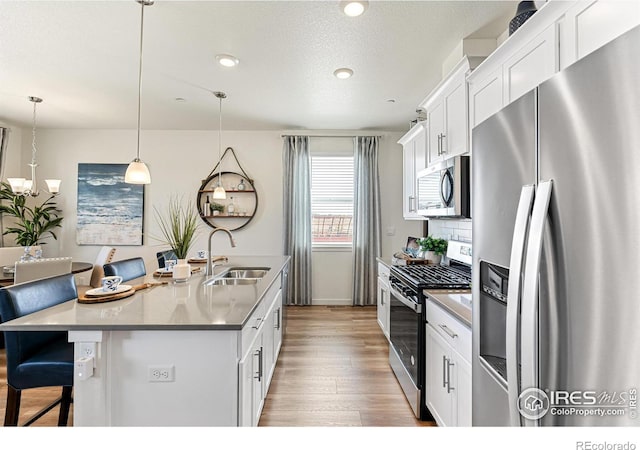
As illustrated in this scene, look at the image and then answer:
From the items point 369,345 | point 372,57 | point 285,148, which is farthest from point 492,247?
point 285,148

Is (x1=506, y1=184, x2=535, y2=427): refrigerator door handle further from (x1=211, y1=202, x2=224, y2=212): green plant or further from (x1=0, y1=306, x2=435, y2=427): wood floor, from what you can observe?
(x1=211, y1=202, x2=224, y2=212): green plant

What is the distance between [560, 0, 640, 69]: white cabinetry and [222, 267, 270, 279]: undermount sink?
8.26 feet

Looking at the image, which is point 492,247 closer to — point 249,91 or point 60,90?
point 249,91

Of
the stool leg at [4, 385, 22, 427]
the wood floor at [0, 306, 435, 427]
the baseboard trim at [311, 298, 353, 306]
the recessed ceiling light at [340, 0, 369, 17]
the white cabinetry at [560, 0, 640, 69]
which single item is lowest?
the wood floor at [0, 306, 435, 427]

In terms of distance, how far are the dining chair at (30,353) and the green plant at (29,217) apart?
12.6 feet

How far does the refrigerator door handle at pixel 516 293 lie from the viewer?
30.7 inches

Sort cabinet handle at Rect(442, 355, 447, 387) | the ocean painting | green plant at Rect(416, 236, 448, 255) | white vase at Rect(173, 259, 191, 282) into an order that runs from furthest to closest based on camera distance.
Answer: the ocean painting < green plant at Rect(416, 236, 448, 255) < white vase at Rect(173, 259, 191, 282) < cabinet handle at Rect(442, 355, 447, 387)

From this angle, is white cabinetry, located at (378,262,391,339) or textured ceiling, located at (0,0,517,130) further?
white cabinetry, located at (378,262,391,339)

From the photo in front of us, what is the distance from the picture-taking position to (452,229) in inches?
121

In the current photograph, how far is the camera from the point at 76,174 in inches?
192

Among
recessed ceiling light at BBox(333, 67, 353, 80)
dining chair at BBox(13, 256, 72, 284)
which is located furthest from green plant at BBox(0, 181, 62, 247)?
recessed ceiling light at BBox(333, 67, 353, 80)

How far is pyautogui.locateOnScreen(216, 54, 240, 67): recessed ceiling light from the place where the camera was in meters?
2.68

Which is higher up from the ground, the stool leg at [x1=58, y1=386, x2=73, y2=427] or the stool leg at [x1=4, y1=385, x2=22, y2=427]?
the stool leg at [x1=4, y1=385, x2=22, y2=427]

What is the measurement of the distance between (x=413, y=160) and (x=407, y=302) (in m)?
1.93
